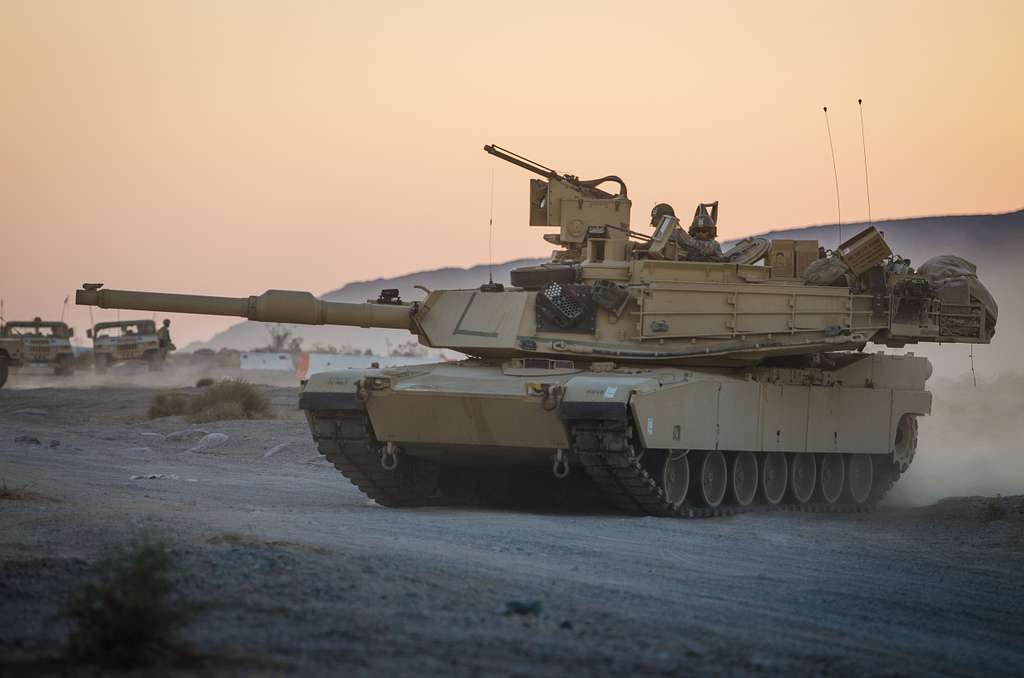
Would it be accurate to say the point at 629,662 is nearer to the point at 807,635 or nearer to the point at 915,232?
the point at 807,635

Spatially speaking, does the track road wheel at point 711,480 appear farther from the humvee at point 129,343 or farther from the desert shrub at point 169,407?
the humvee at point 129,343

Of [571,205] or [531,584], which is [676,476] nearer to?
[571,205]

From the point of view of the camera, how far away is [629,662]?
696 centimetres

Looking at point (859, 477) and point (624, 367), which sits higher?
point (624, 367)

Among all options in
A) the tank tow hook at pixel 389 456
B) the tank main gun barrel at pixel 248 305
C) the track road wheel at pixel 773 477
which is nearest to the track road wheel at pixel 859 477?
the track road wheel at pixel 773 477

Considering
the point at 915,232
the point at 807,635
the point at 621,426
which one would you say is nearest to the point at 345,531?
the point at 621,426

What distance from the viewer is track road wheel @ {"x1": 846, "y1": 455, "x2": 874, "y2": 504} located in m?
19.7

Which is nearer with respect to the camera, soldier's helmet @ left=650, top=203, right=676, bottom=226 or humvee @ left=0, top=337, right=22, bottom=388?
soldier's helmet @ left=650, top=203, right=676, bottom=226

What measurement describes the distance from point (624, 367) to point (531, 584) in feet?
22.0

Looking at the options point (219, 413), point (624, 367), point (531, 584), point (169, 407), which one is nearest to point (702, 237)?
point (624, 367)

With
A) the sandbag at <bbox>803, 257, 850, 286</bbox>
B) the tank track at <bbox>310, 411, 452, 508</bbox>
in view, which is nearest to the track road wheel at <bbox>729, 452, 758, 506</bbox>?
the sandbag at <bbox>803, 257, 850, 286</bbox>

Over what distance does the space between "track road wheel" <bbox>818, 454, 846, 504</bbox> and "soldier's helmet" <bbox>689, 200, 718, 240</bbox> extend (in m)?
3.47

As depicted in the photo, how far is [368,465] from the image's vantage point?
16.4 m

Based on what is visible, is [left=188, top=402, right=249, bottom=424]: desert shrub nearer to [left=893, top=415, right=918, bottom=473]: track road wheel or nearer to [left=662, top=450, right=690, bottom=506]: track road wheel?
[left=893, top=415, right=918, bottom=473]: track road wheel
